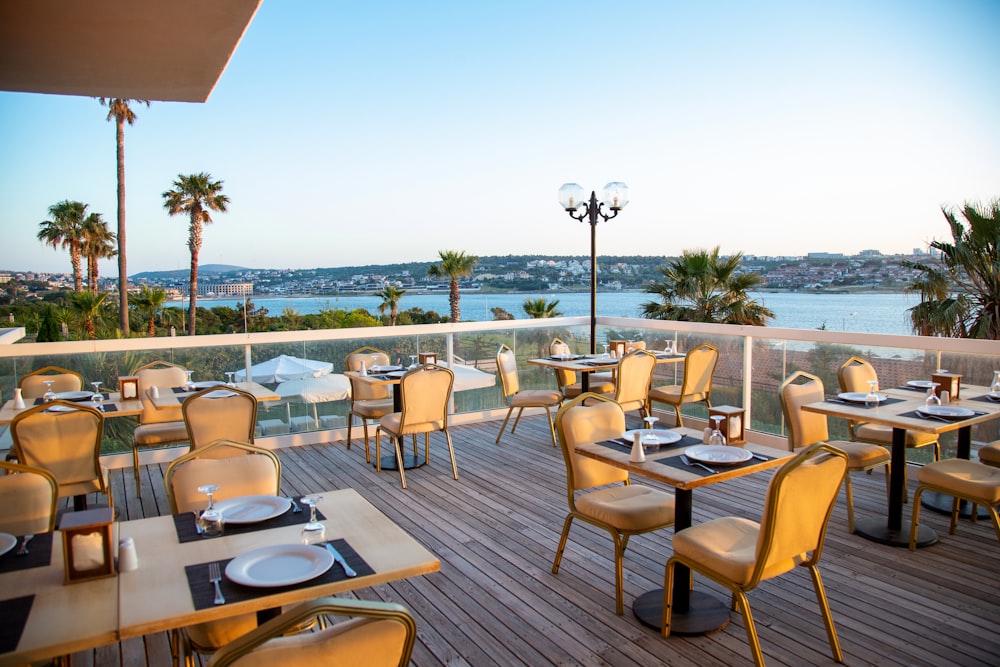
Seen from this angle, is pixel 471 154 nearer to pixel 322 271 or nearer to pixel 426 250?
pixel 322 271

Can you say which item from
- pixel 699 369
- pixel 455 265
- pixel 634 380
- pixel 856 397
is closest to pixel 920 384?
pixel 856 397

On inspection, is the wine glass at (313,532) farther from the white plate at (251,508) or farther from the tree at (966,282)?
the tree at (966,282)

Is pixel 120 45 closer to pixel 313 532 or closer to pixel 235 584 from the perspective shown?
pixel 313 532

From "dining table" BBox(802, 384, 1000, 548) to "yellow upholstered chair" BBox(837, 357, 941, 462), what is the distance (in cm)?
24

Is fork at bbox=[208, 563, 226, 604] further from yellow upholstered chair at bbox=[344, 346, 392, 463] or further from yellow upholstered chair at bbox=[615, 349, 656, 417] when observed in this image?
yellow upholstered chair at bbox=[615, 349, 656, 417]

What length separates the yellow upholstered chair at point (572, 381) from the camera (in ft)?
22.5

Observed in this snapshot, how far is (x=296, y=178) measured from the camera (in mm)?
24594

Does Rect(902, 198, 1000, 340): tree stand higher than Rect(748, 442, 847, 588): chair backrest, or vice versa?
Rect(902, 198, 1000, 340): tree

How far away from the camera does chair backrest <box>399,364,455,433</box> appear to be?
526 cm

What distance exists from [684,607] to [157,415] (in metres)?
4.29

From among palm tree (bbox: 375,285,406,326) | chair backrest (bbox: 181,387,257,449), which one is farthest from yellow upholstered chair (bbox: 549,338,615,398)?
palm tree (bbox: 375,285,406,326)

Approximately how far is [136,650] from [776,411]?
5.22m

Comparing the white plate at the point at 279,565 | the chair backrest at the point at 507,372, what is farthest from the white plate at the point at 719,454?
the chair backrest at the point at 507,372

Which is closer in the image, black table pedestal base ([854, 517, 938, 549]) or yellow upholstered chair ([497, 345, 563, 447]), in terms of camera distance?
black table pedestal base ([854, 517, 938, 549])
